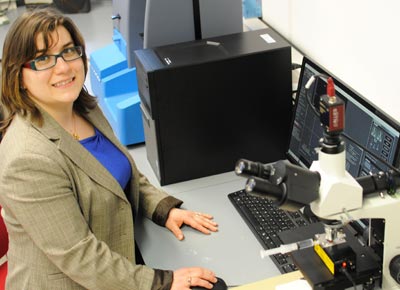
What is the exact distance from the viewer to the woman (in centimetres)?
148

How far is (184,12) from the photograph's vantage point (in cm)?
210

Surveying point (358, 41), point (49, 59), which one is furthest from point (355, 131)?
point (49, 59)

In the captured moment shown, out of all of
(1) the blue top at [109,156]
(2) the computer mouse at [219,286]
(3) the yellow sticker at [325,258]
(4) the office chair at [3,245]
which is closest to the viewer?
(3) the yellow sticker at [325,258]

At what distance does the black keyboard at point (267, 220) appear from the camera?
1.61m

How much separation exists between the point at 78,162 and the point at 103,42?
2.89m

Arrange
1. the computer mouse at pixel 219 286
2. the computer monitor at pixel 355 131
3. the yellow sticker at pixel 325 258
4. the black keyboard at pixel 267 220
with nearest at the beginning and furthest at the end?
the yellow sticker at pixel 325 258, the computer monitor at pixel 355 131, the computer mouse at pixel 219 286, the black keyboard at pixel 267 220

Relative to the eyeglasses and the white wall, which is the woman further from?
the white wall

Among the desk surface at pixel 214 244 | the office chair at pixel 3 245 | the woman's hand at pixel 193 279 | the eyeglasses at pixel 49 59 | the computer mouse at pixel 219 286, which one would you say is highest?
the eyeglasses at pixel 49 59

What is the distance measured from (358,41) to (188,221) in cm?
74

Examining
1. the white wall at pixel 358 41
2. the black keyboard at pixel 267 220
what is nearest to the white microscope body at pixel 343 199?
the black keyboard at pixel 267 220

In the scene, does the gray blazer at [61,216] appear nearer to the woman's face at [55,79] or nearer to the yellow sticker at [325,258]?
the woman's face at [55,79]

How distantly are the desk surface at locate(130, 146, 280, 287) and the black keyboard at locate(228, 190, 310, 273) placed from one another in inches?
0.9

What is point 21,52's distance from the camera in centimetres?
150

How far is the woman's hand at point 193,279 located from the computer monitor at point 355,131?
42 cm
